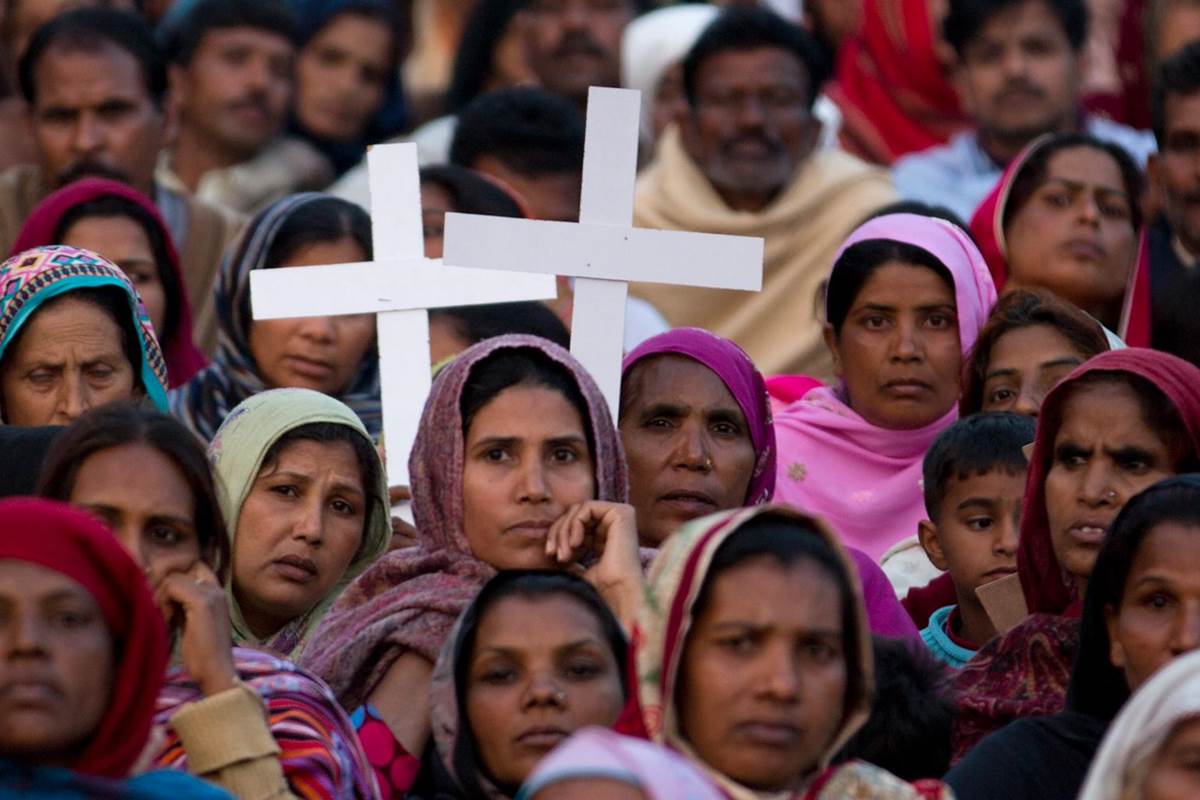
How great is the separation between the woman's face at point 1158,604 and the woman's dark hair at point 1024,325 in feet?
5.77

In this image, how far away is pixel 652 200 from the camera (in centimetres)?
988

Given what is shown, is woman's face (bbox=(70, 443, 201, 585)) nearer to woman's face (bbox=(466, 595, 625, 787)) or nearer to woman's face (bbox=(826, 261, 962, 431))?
woman's face (bbox=(466, 595, 625, 787))

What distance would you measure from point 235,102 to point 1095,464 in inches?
196

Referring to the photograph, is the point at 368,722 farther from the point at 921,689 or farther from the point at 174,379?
the point at 174,379

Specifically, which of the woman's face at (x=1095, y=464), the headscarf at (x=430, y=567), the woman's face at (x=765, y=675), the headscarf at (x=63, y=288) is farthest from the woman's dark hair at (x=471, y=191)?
the woman's face at (x=765, y=675)

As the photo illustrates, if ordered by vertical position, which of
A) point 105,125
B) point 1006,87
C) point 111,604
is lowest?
point 111,604

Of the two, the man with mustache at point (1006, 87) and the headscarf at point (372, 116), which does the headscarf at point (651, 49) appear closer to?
the headscarf at point (372, 116)

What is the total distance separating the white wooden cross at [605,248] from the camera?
6.62 m

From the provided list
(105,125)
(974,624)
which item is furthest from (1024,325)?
(105,125)

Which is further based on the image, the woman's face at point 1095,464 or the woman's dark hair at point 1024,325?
the woman's dark hair at point 1024,325

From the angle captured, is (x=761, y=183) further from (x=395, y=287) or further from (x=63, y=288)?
(x=63, y=288)

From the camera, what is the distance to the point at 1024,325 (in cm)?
705

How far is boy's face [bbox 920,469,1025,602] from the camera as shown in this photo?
646 cm

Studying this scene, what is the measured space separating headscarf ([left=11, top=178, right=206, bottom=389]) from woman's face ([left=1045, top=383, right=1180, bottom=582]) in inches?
108
